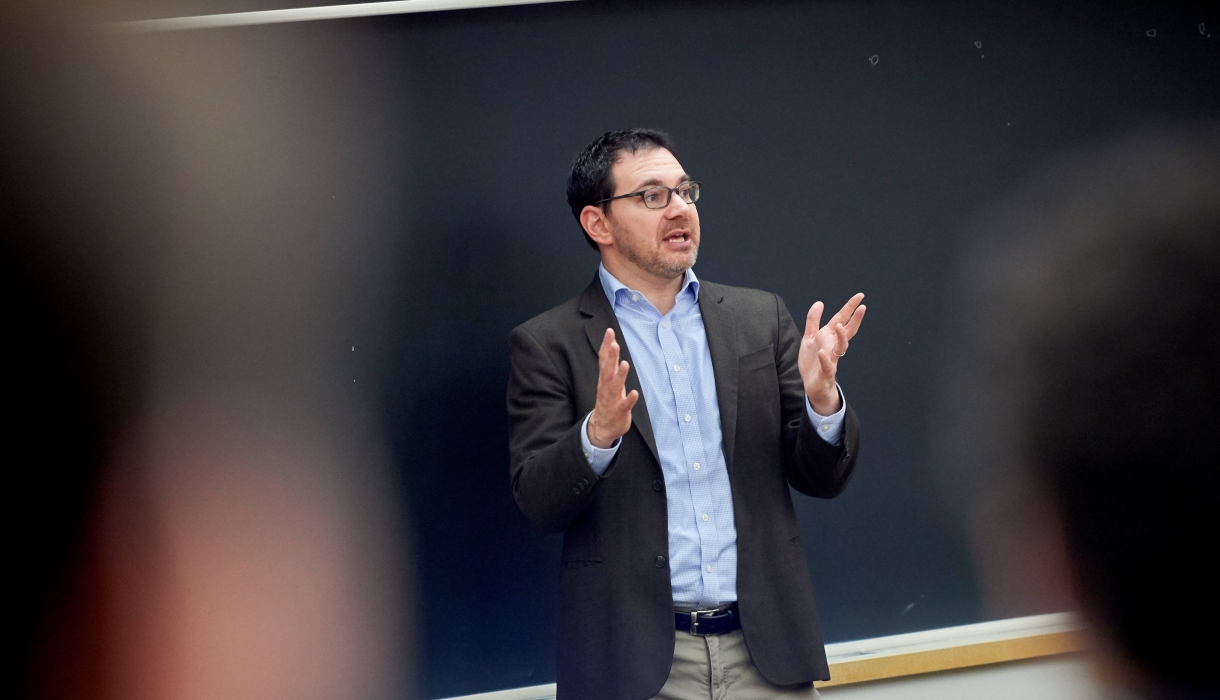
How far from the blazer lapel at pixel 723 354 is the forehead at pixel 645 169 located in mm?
249

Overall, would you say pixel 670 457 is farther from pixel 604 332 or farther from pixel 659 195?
pixel 659 195

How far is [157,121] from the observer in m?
2.07

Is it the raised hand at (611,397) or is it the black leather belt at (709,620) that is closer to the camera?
the raised hand at (611,397)

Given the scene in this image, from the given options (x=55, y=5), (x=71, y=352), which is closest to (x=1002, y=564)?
(x=71, y=352)

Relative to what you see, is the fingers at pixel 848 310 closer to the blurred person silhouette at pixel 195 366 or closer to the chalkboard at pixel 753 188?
the chalkboard at pixel 753 188

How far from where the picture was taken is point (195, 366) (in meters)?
2.07

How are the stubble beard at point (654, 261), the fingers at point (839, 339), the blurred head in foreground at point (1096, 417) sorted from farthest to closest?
1. the blurred head in foreground at point (1096, 417)
2. the stubble beard at point (654, 261)
3. the fingers at point (839, 339)

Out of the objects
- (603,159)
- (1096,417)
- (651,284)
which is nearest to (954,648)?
(1096,417)

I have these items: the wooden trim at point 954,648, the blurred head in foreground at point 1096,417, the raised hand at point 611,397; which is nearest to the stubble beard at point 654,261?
the raised hand at point 611,397

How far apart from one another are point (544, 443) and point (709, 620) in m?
0.46

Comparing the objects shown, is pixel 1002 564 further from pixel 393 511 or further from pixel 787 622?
pixel 393 511

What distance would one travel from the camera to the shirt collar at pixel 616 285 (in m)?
1.88

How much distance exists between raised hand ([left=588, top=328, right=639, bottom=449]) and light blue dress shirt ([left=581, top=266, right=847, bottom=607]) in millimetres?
49

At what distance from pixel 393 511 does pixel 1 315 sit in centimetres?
97
